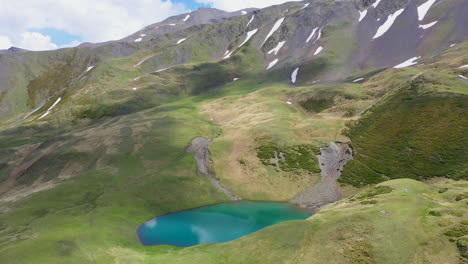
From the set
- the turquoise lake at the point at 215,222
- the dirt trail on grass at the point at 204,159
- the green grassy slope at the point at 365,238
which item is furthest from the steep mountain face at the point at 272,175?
the turquoise lake at the point at 215,222

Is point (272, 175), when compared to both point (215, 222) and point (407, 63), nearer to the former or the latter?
point (215, 222)

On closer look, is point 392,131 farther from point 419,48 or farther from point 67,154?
point 419,48

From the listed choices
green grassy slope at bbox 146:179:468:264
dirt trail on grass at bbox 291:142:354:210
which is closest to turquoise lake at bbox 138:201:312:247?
dirt trail on grass at bbox 291:142:354:210

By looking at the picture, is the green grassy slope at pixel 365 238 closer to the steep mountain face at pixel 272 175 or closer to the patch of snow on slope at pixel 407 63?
the steep mountain face at pixel 272 175

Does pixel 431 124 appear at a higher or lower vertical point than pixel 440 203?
higher

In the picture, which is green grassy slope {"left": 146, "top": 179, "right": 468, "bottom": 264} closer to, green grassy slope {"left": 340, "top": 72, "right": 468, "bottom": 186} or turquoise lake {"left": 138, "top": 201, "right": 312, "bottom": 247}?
turquoise lake {"left": 138, "top": 201, "right": 312, "bottom": 247}

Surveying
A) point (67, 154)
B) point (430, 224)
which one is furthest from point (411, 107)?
point (67, 154)
